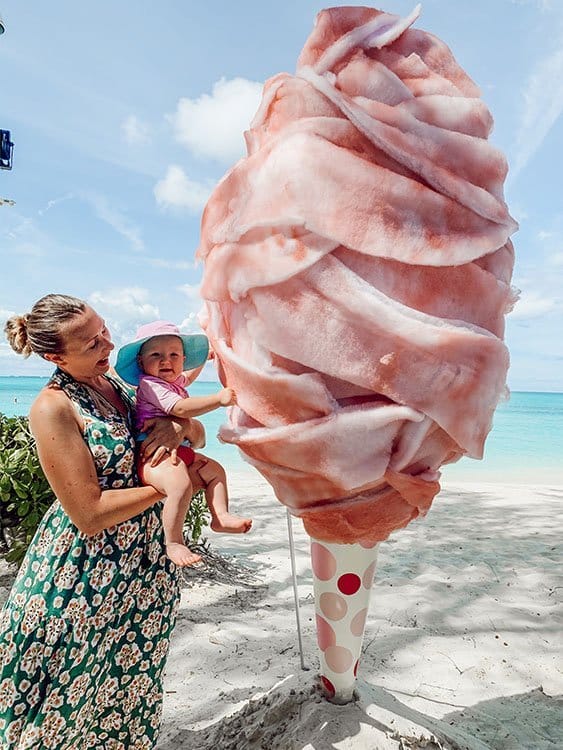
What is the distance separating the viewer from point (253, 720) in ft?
6.85

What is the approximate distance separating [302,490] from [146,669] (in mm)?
1258

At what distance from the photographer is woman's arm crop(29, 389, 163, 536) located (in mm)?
1709

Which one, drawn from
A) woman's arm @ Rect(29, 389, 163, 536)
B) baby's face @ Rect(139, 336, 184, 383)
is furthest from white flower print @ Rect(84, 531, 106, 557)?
baby's face @ Rect(139, 336, 184, 383)

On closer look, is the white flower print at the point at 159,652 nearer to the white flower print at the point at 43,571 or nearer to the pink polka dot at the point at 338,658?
the white flower print at the point at 43,571

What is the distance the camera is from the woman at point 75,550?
68.1 inches

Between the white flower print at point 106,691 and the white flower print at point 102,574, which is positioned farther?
the white flower print at point 106,691

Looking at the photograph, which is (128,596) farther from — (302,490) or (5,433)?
(5,433)

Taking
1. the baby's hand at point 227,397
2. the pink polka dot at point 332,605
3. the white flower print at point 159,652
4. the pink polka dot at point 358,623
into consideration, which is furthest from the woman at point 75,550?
the pink polka dot at point 358,623

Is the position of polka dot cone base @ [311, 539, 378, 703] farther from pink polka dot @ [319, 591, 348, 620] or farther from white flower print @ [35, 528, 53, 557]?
white flower print @ [35, 528, 53, 557]

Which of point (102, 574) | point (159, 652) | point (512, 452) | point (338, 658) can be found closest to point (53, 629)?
point (102, 574)

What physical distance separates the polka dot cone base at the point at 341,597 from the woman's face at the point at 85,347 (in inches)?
34.0

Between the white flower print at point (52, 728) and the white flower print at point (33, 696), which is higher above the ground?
the white flower print at point (33, 696)

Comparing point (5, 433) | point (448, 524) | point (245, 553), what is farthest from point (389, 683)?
point (448, 524)

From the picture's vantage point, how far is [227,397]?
4.42 feet
